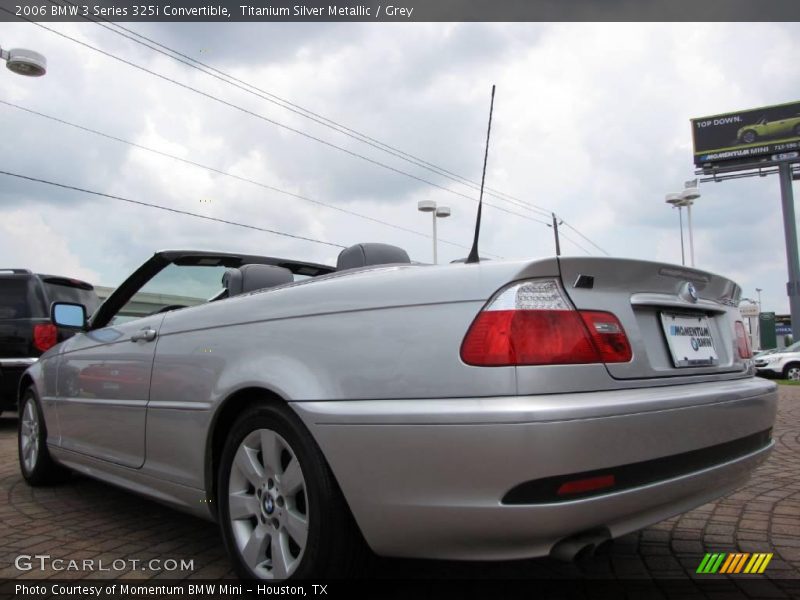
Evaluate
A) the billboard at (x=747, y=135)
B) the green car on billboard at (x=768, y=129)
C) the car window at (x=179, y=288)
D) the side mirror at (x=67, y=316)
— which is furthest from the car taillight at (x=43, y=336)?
the green car on billboard at (x=768, y=129)

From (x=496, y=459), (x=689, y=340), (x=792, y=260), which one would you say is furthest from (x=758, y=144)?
(x=496, y=459)

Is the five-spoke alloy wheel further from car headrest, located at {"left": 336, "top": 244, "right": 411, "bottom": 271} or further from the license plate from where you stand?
the license plate

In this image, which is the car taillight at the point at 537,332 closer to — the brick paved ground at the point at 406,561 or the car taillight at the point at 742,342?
the brick paved ground at the point at 406,561

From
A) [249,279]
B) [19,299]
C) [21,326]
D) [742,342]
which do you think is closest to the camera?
[742,342]

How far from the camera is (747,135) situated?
4475 centimetres

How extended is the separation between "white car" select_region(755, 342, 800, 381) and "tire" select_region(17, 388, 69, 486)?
762 inches

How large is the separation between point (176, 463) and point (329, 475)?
1.05 m

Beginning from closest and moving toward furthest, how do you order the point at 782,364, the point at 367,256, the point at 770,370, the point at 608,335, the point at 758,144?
the point at 608,335 → the point at 367,256 → the point at 782,364 → the point at 770,370 → the point at 758,144

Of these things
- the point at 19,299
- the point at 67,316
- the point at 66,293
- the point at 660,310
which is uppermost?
the point at 66,293

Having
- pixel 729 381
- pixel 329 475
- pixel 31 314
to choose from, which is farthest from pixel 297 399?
pixel 31 314

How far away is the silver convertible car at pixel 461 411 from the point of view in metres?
1.86

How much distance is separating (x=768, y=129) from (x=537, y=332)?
49930mm

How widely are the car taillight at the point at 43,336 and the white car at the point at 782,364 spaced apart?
1831cm

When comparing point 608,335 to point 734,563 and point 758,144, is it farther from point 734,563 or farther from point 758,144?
point 758,144
